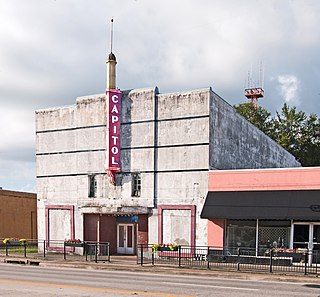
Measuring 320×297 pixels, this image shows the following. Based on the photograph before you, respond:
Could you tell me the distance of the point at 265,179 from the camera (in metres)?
24.7

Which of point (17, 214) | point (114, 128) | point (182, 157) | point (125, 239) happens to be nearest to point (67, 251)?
point (125, 239)

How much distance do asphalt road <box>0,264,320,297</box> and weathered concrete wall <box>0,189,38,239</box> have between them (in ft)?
72.0

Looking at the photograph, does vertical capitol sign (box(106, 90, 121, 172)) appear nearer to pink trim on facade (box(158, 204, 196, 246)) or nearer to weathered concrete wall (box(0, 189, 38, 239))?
pink trim on facade (box(158, 204, 196, 246))

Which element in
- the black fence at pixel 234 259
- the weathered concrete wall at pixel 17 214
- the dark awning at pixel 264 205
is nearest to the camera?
the black fence at pixel 234 259

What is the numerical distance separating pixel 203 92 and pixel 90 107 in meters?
8.30

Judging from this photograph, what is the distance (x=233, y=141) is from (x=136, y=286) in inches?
590

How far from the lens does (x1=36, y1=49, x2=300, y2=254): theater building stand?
85.5 feet

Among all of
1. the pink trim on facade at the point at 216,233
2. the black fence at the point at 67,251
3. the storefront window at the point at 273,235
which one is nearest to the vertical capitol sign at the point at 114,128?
the black fence at the point at 67,251

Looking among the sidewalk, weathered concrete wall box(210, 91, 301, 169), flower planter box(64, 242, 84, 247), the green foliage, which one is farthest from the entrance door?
the green foliage

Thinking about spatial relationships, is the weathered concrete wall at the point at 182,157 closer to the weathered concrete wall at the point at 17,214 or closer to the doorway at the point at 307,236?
the doorway at the point at 307,236

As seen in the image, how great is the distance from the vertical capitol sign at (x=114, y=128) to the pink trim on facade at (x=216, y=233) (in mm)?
7241

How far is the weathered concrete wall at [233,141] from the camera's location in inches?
1037

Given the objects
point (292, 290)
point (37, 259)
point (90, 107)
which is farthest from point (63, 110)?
point (292, 290)

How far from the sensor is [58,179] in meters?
30.8
